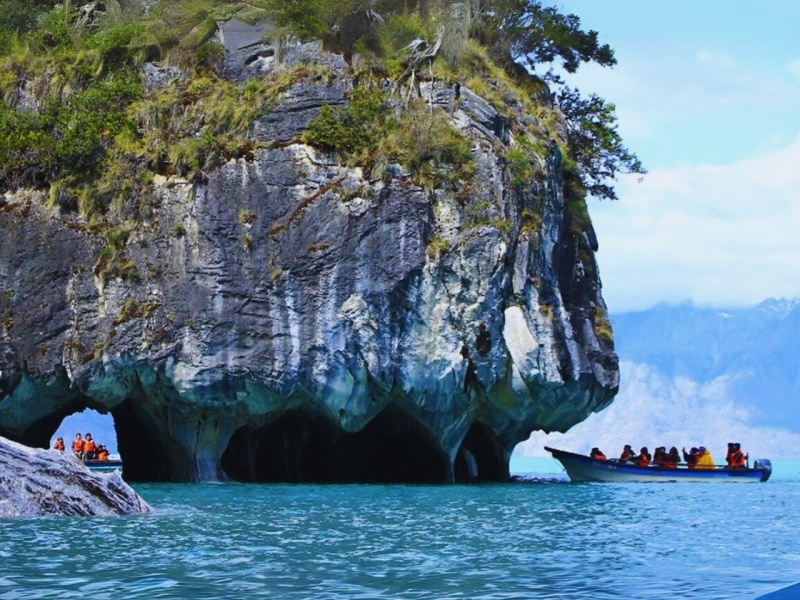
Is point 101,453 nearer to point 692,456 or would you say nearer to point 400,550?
point 692,456

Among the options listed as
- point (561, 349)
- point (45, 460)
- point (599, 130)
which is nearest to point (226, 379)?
point (561, 349)

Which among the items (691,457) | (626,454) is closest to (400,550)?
(626,454)

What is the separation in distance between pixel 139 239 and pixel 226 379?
17.0 ft

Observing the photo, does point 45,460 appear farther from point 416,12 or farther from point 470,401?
point 416,12

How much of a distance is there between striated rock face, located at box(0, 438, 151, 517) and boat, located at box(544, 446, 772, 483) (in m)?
21.9

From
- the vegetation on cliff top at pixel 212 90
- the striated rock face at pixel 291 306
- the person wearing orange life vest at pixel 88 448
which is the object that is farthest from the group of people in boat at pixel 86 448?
the vegetation on cliff top at pixel 212 90

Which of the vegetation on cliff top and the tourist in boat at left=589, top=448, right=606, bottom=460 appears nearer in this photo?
the vegetation on cliff top

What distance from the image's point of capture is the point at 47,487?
21766mm

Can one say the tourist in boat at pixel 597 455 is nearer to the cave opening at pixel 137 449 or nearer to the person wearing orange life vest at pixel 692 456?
the person wearing orange life vest at pixel 692 456

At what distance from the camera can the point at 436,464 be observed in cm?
3969

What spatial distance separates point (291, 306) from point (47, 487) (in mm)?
14514

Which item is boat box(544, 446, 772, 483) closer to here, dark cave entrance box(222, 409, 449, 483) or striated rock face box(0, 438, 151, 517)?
dark cave entrance box(222, 409, 449, 483)

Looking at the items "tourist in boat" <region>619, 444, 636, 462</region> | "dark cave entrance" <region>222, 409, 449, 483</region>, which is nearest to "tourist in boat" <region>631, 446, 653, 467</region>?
"tourist in boat" <region>619, 444, 636, 462</region>

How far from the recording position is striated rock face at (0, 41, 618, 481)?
35.3 meters
